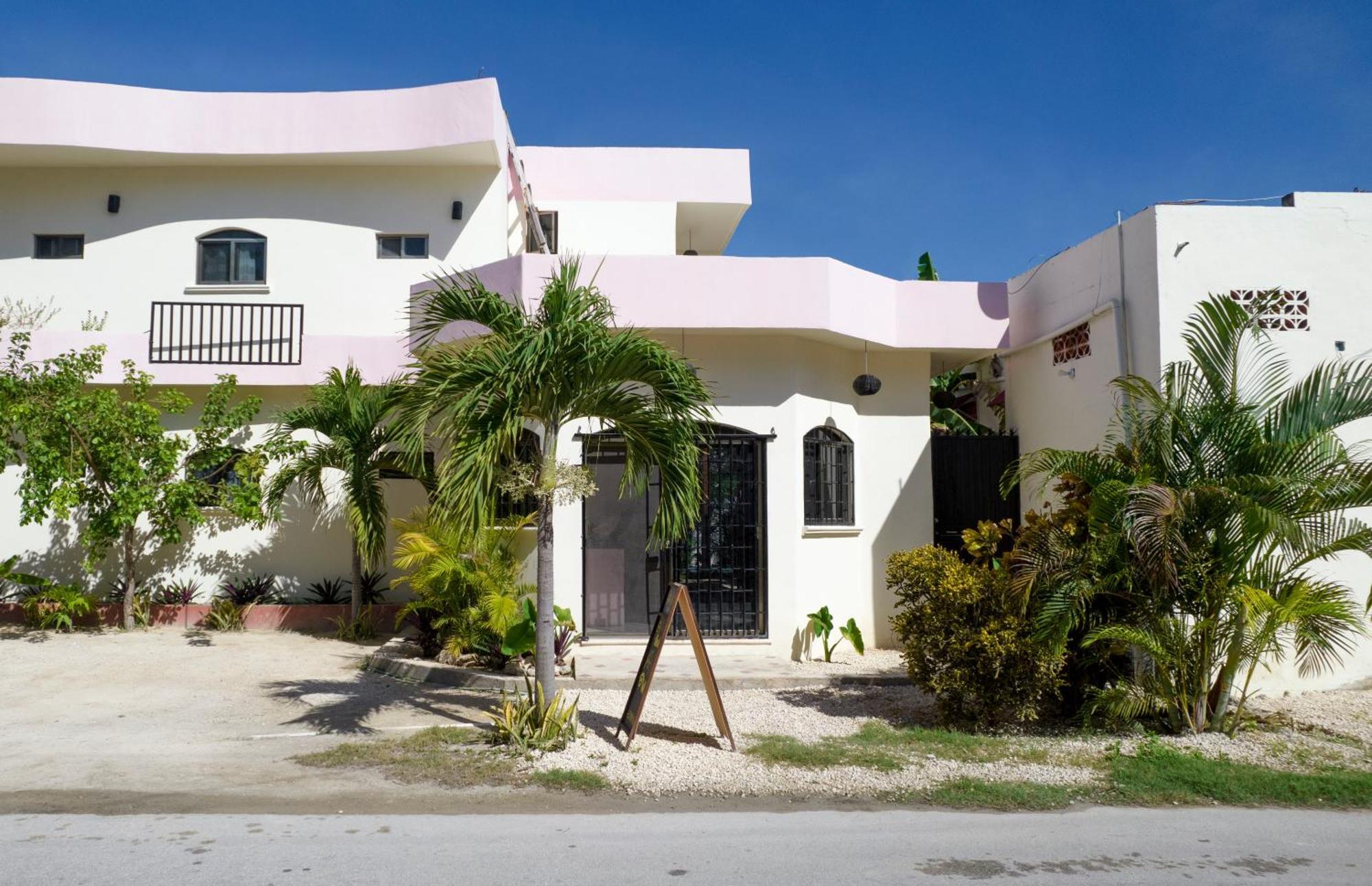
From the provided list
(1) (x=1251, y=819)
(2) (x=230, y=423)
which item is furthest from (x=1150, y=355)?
(2) (x=230, y=423)

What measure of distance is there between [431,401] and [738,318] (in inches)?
186

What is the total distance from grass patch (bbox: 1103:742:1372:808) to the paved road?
0.20m

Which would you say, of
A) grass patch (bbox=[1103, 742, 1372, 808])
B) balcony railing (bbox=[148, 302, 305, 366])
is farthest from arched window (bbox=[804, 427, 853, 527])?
balcony railing (bbox=[148, 302, 305, 366])

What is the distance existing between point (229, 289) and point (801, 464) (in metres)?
8.70

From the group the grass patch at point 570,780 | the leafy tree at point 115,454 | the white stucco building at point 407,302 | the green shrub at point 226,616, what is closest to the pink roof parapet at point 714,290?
the white stucco building at point 407,302

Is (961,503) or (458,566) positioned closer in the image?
(458,566)

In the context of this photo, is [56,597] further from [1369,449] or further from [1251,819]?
[1369,449]

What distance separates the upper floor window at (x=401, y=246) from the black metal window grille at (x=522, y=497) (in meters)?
4.76

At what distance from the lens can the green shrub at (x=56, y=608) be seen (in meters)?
12.2

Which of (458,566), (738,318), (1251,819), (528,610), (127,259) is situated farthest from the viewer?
(127,259)

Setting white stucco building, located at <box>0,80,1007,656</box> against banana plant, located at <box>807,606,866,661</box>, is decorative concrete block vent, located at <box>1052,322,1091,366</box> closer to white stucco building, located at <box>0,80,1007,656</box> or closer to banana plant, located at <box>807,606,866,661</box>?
white stucco building, located at <box>0,80,1007,656</box>

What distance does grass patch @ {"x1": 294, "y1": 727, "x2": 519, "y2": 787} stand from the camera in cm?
693

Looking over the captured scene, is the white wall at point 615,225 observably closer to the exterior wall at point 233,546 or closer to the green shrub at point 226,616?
the exterior wall at point 233,546

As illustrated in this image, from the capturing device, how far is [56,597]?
12.2 metres
